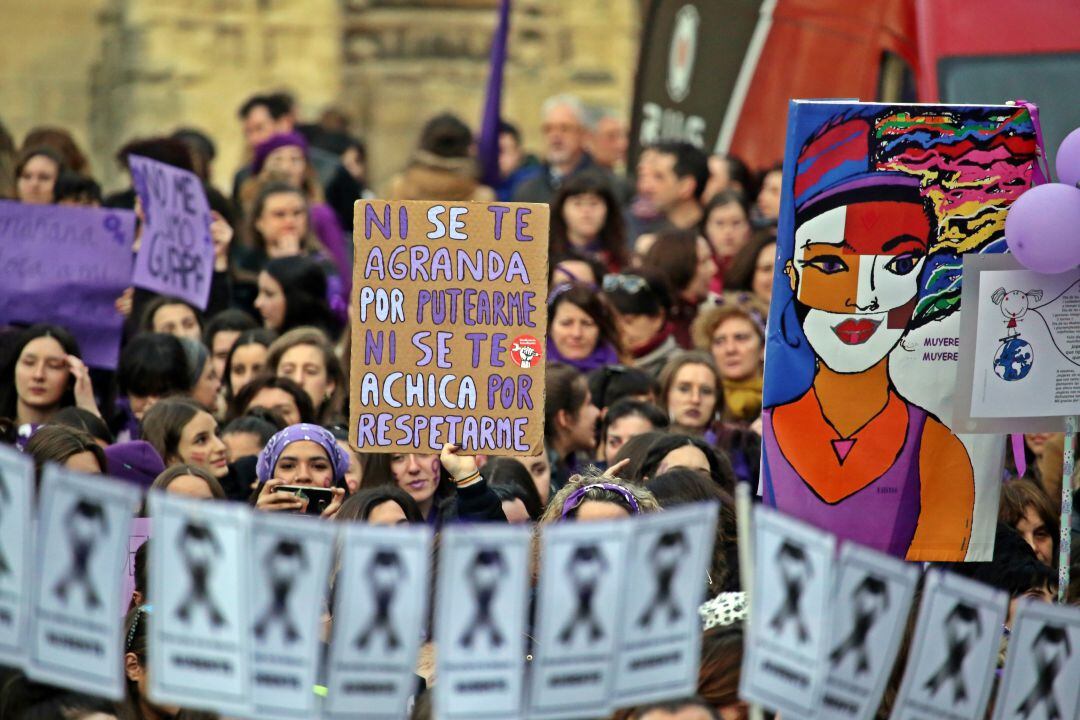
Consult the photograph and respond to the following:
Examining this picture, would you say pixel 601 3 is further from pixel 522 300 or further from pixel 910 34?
pixel 522 300

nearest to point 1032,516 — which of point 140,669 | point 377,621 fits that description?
point 140,669

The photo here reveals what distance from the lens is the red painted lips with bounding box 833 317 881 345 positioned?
19.6 ft

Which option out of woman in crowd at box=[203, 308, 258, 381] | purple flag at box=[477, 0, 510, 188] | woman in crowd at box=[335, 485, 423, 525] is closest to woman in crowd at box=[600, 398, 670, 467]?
woman in crowd at box=[335, 485, 423, 525]

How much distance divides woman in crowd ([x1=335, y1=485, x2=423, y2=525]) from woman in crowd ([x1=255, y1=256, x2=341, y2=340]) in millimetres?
3447

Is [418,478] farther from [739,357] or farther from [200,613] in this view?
[200,613]

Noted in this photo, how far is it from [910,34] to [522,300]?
4.81m

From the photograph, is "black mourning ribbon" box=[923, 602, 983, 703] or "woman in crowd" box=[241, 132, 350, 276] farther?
"woman in crowd" box=[241, 132, 350, 276]

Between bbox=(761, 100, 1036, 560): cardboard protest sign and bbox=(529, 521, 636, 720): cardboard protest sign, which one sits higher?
bbox=(761, 100, 1036, 560): cardboard protest sign

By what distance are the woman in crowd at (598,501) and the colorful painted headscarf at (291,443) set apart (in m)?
1.07

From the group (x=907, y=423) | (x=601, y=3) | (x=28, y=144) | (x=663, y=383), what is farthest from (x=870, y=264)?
(x=601, y=3)

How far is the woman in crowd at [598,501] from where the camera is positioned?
571cm

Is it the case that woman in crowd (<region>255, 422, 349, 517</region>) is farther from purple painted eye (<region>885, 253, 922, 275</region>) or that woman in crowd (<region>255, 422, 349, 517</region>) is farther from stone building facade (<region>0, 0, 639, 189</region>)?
stone building facade (<region>0, 0, 639, 189</region>)

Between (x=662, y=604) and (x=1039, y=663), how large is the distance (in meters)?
0.78

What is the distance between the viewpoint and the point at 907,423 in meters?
6.01
